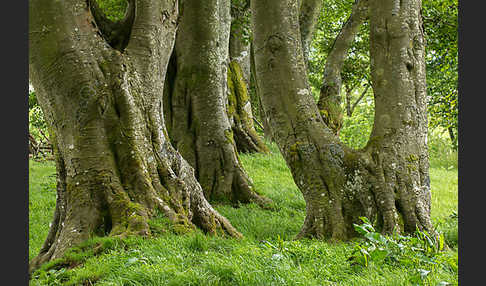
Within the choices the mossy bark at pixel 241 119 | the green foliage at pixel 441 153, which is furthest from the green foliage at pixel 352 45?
the mossy bark at pixel 241 119

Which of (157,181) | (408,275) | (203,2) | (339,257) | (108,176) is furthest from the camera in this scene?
(203,2)

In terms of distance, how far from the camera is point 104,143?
4.72 metres

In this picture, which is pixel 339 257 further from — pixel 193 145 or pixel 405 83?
pixel 193 145

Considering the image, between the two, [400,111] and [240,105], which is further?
[240,105]

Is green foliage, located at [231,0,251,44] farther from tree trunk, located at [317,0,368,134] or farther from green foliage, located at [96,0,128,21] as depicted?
tree trunk, located at [317,0,368,134]

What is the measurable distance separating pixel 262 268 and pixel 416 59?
147 inches

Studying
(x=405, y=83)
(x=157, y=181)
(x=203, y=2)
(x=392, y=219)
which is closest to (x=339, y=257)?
(x=392, y=219)

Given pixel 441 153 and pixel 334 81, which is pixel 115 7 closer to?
pixel 334 81

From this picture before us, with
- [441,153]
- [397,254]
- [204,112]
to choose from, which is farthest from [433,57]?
[397,254]

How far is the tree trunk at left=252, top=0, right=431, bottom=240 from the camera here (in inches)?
207

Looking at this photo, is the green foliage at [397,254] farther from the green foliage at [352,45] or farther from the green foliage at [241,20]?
the green foliage at [352,45]

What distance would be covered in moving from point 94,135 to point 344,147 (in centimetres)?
308

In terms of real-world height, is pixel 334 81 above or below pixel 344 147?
above

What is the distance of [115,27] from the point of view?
5.58 metres
